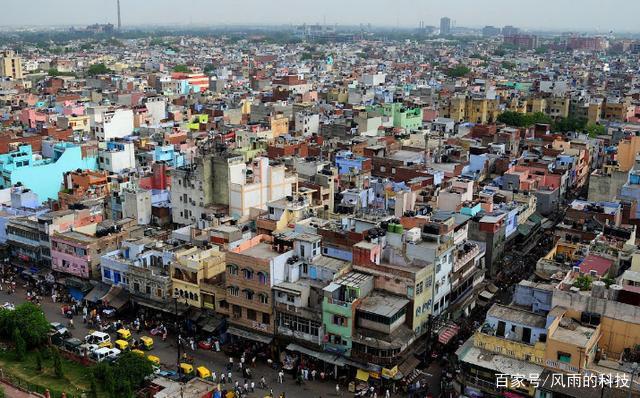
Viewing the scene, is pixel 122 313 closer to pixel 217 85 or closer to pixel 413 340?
pixel 413 340

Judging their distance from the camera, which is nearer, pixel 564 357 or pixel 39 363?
pixel 564 357

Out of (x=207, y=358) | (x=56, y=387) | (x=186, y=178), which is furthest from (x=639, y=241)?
(x=56, y=387)

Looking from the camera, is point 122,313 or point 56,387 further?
point 122,313

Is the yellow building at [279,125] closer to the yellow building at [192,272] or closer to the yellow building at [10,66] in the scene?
the yellow building at [192,272]

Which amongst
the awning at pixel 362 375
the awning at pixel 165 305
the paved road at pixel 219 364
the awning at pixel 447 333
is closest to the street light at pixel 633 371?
the awning at pixel 447 333

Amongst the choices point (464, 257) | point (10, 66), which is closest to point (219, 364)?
point (464, 257)

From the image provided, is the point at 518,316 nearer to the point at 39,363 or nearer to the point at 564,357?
the point at 564,357
